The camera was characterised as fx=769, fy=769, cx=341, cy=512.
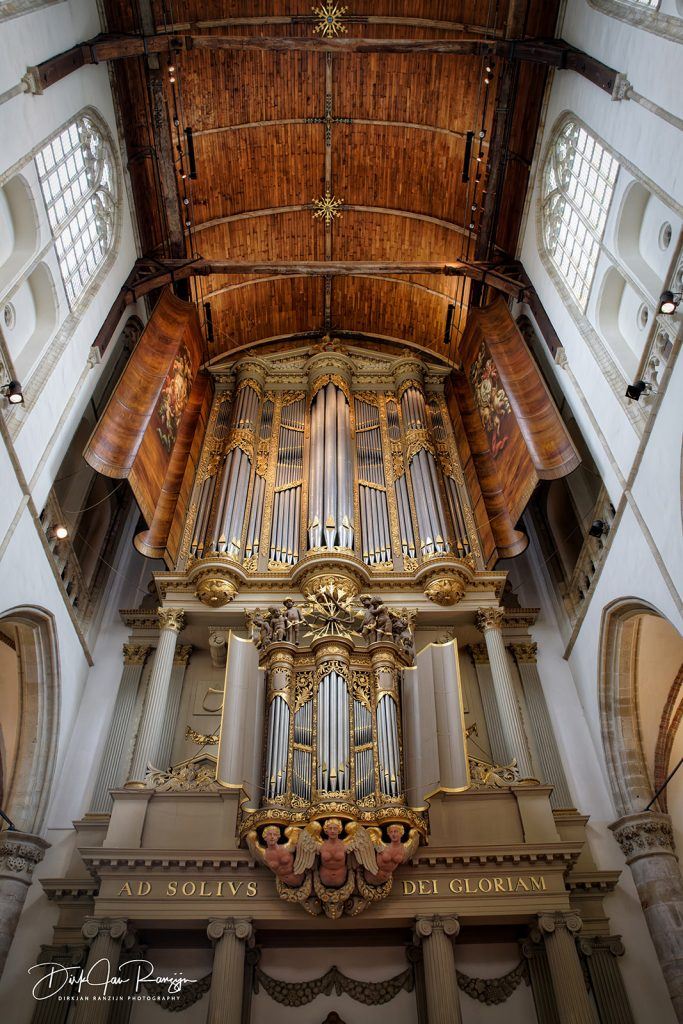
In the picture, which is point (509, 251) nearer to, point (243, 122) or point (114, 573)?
point (243, 122)

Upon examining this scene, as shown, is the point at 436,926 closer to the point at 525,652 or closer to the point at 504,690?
the point at 504,690

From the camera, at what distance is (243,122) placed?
50.7 feet

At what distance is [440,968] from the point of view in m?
8.70

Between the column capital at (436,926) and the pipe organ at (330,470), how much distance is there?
543 centimetres

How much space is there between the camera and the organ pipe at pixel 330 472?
13.1 metres

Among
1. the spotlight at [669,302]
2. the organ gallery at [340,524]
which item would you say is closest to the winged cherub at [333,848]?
the organ gallery at [340,524]

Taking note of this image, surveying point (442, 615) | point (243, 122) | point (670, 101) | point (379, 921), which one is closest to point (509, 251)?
point (243, 122)

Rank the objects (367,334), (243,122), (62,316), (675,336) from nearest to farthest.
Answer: (675,336) < (62,316) < (243,122) < (367,334)

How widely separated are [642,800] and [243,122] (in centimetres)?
1419

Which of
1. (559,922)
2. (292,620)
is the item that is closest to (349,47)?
(292,620)

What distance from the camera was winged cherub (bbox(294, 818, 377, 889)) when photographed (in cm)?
858

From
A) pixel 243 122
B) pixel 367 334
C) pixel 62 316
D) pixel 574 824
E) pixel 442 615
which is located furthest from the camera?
pixel 367 334

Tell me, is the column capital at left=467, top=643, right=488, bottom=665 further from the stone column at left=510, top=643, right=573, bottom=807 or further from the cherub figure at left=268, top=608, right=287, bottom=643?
the cherub figure at left=268, top=608, right=287, bottom=643

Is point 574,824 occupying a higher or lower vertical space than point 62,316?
lower
